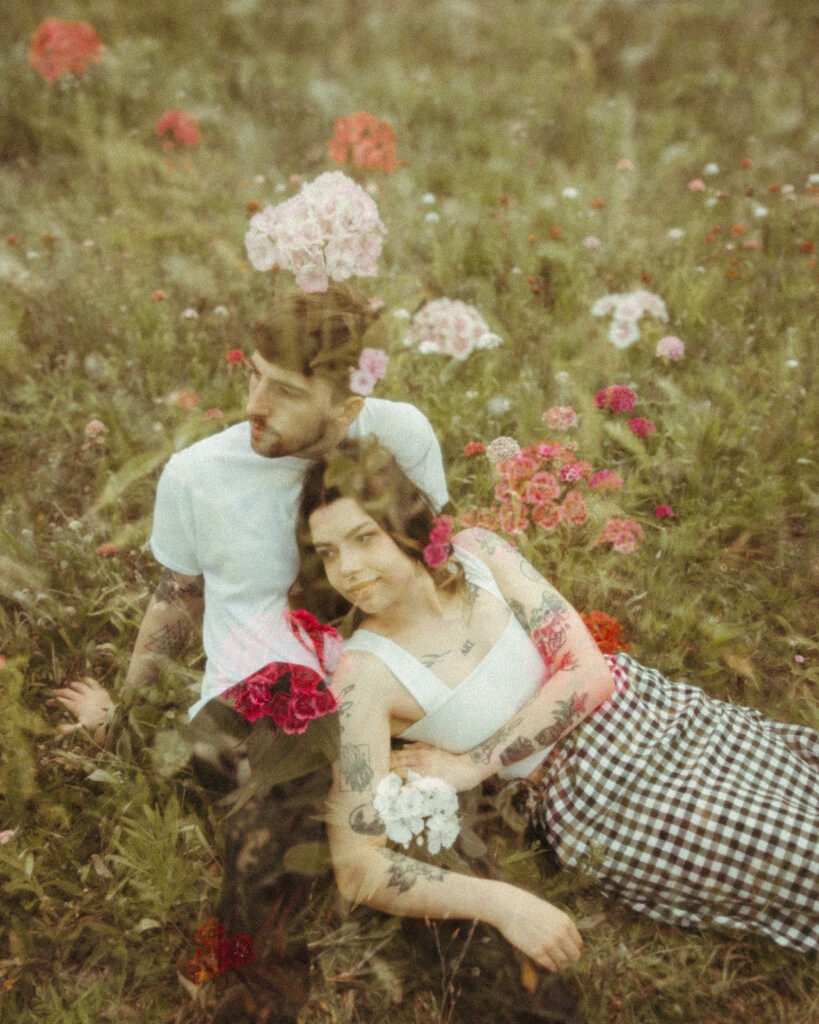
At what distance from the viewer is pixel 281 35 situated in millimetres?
5152

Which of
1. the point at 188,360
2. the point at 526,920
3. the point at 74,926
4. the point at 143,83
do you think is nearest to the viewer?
the point at 526,920

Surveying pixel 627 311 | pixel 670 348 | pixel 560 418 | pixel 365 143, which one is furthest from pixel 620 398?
pixel 365 143

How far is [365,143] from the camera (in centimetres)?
359

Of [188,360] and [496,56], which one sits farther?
[496,56]

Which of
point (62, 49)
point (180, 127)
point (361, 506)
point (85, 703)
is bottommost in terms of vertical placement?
point (85, 703)

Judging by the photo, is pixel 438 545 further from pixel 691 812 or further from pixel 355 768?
pixel 691 812

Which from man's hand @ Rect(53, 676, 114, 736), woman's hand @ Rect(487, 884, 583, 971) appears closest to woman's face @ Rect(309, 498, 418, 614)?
woman's hand @ Rect(487, 884, 583, 971)

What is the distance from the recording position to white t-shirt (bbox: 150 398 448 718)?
1783mm

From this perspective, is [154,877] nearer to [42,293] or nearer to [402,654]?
[402,654]

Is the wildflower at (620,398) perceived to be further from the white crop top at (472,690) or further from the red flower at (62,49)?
the red flower at (62,49)

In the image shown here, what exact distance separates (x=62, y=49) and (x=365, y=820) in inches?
171

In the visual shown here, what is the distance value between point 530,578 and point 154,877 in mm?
1156

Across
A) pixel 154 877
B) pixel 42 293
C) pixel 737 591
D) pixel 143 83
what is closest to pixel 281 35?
pixel 143 83

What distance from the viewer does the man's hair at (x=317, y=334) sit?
1671 millimetres
